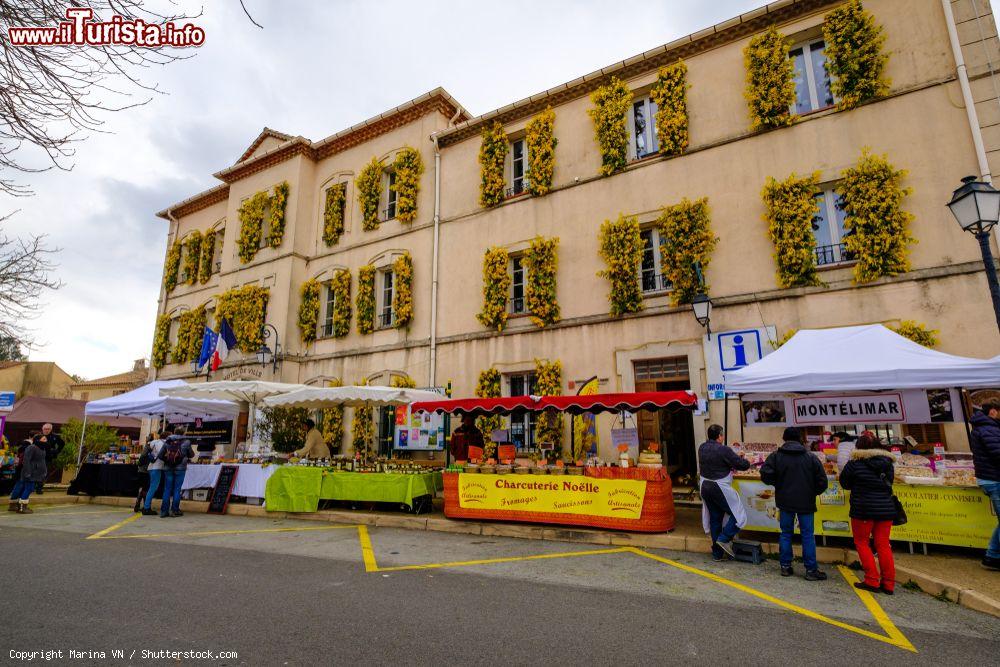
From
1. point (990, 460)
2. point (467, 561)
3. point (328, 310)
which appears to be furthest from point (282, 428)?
point (990, 460)

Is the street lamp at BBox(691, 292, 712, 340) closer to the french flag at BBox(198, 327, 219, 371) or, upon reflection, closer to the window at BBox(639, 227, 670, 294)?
the window at BBox(639, 227, 670, 294)

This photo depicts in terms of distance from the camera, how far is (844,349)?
27.1ft

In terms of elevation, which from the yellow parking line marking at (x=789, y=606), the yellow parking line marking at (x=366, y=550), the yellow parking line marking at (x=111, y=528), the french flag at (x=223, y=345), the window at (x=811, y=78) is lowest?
the yellow parking line marking at (x=789, y=606)

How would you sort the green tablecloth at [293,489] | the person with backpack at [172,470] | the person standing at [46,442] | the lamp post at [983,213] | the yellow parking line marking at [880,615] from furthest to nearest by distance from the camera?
the person standing at [46,442] → the person with backpack at [172,470] → the green tablecloth at [293,489] → the lamp post at [983,213] → the yellow parking line marking at [880,615]

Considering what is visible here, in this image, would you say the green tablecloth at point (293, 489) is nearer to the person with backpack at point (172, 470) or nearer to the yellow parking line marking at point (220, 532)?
the yellow parking line marking at point (220, 532)

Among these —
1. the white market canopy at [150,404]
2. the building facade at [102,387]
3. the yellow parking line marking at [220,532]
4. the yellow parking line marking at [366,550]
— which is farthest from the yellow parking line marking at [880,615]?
the building facade at [102,387]

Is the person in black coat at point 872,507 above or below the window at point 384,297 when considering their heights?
below

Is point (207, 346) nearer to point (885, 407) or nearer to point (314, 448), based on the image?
point (314, 448)

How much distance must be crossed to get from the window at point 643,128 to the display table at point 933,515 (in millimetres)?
9136

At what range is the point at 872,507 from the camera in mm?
5773

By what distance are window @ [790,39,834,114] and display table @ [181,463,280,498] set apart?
14.4m

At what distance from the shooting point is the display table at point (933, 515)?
666cm

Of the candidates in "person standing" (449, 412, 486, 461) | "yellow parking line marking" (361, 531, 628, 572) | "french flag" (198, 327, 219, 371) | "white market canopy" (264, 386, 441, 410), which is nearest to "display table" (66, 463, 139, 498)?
"french flag" (198, 327, 219, 371)

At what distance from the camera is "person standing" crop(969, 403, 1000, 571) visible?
6.14 meters
